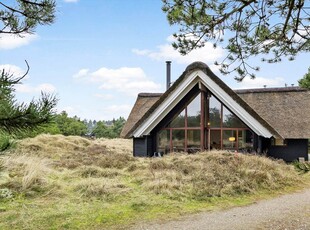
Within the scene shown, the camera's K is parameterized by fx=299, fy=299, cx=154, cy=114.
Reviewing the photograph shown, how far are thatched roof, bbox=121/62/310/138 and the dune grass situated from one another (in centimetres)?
350

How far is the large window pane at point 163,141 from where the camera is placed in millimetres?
14125

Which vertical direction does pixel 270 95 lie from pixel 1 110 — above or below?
above

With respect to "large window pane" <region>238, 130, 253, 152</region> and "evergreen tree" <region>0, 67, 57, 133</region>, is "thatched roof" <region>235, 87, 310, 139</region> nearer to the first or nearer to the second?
"large window pane" <region>238, 130, 253, 152</region>

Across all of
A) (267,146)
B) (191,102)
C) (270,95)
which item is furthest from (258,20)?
(270,95)

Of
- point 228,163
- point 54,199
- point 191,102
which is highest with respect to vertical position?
point 191,102

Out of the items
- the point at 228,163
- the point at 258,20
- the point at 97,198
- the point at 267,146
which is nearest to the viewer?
the point at 258,20

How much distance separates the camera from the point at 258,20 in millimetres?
4562

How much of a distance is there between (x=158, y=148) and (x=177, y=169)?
5.68 meters

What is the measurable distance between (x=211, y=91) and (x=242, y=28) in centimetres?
843

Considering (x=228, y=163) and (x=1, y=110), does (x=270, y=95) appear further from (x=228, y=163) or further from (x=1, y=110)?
(x=1, y=110)

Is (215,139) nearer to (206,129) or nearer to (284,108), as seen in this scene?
(206,129)

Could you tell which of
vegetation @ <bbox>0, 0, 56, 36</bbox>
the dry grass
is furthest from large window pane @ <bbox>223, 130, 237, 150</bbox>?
vegetation @ <bbox>0, 0, 56, 36</bbox>

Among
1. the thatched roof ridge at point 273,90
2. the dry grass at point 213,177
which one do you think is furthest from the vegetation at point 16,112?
the thatched roof ridge at point 273,90

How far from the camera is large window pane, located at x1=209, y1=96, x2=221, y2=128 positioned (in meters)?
13.6
